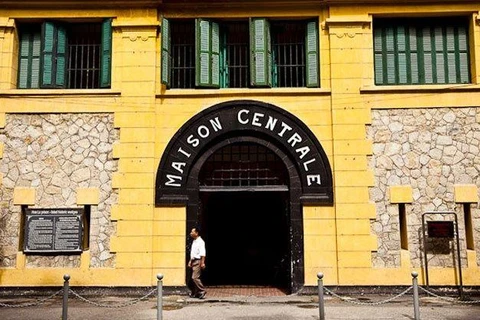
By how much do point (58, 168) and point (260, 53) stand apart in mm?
6652

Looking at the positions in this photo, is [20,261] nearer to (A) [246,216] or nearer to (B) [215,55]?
(A) [246,216]

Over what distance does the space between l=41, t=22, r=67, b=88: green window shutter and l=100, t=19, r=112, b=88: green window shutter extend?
1138 millimetres

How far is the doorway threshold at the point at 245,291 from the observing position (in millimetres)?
13820

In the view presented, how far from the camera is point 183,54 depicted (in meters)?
14.9

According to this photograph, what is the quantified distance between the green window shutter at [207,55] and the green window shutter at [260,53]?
1036mm

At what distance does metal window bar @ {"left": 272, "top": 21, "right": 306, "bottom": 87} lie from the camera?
14.7m

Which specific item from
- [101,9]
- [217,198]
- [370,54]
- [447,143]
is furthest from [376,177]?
[101,9]

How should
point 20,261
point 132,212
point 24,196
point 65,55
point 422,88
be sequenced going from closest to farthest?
1. point 20,261
2. point 132,212
3. point 24,196
4. point 422,88
5. point 65,55

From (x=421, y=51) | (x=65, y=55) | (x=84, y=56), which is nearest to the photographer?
(x=421, y=51)

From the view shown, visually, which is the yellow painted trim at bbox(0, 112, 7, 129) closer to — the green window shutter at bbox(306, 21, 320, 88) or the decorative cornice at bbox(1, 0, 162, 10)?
the decorative cornice at bbox(1, 0, 162, 10)

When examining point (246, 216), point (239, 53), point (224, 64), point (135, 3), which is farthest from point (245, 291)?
point (135, 3)

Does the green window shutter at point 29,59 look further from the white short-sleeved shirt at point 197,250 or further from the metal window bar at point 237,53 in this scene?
the white short-sleeved shirt at point 197,250

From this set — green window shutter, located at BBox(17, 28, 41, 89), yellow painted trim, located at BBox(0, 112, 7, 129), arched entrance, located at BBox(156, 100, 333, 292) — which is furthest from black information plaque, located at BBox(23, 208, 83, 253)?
green window shutter, located at BBox(17, 28, 41, 89)

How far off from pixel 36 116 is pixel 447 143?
11.7 m
